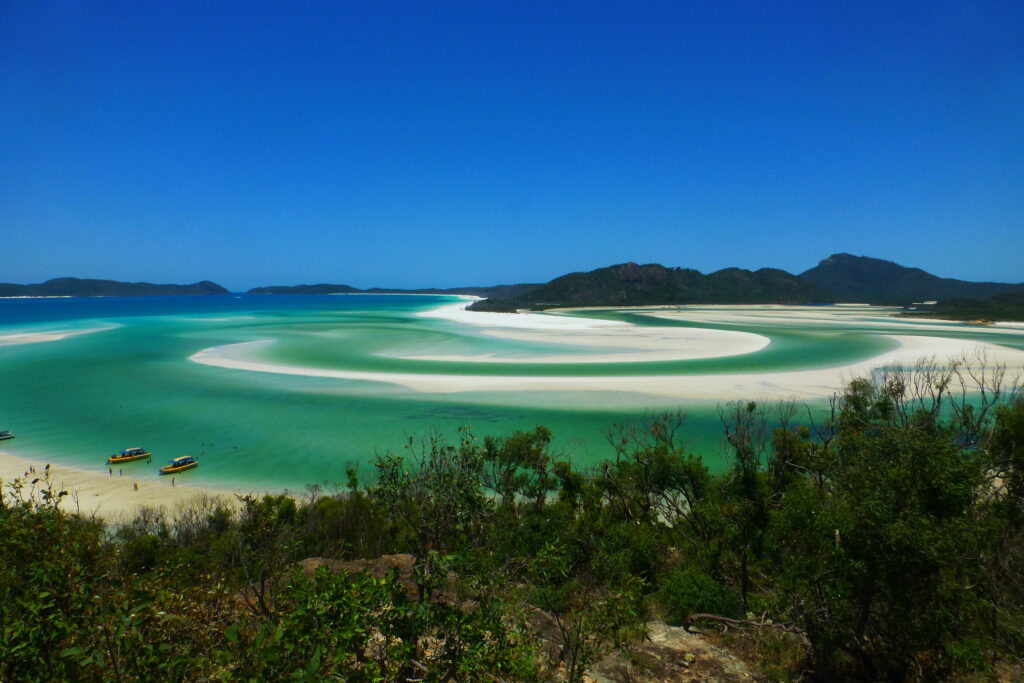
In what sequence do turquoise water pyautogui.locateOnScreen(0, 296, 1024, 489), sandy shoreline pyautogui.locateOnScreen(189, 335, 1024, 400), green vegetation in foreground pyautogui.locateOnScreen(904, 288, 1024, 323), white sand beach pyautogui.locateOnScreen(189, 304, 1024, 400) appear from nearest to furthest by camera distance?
1. turquoise water pyautogui.locateOnScreen(0, 296, 1024, 489)
2. sandy shoreline pyautogui.locateOnScreen(189, 335, 1024, 400)
3. white sand beach pyautogui.locateOnScreen(189, 304, 1024, 400)
4. green vegetation in foreground pyautogui.locateOnScreen(904, 288, 1024, 323)

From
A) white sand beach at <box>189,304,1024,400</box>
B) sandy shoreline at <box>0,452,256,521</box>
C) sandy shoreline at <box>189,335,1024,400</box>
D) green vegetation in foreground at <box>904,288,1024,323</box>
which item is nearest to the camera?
sandy shoreline at <box>0,452,256,521</box>

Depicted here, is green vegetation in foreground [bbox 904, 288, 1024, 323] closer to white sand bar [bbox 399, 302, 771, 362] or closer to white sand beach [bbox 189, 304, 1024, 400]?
white sand beach [bbox 189, 304, 1024, 400]

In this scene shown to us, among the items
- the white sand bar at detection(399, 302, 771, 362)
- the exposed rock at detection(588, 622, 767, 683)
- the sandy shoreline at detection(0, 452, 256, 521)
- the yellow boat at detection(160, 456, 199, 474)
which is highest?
the white sand bar at detection(399, 302, 771, 362)

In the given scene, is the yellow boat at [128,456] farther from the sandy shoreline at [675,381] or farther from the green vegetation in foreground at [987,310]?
the green vegetation in foreground at [987,310]

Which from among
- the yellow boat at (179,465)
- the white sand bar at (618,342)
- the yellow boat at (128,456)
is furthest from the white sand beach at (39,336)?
the yellow boat at (179,465)

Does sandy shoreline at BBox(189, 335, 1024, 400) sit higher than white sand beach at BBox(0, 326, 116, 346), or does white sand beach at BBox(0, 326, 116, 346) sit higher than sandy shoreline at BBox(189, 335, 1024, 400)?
white sand beach at BBox(0, 326, 116, 346)

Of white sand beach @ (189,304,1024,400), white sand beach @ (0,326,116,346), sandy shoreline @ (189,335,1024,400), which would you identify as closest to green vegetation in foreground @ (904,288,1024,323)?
white sand beach @ (189,304,1024,400)
